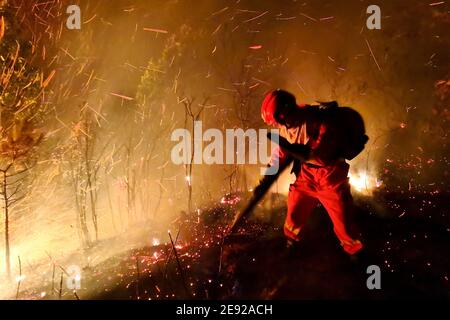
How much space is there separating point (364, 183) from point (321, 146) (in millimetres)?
4839

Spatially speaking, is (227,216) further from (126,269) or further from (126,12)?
(126,12)

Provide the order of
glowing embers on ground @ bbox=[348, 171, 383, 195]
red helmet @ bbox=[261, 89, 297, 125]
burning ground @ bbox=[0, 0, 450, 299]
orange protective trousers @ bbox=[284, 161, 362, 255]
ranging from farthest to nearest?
glowing embers on ground @ bbox=[348, 171, 383, 195] → burning ground @ bbox=[0, 0, 450, 299] → orange protective trousers @ bbox=[284, 161, 362, 255] → red helmet @ bbox=[261, 89, 297, 125]

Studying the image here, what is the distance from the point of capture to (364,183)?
25.2ft

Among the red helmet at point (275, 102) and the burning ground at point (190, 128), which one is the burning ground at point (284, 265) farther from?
the red helmet at point (275, 102)

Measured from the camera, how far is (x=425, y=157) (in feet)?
33.9

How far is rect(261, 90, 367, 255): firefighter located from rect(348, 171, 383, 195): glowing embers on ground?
3283 millimetres

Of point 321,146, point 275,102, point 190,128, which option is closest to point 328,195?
point 321,146

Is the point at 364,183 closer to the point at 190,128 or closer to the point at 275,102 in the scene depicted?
the point at 275,102

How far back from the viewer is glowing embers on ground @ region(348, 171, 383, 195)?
6.75 m

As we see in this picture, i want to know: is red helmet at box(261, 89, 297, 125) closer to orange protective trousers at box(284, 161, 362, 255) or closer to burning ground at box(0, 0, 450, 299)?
orange protective trousers at box(284, 161, 362, 255)

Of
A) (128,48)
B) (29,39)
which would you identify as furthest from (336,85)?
(29,39)

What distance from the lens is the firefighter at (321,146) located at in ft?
11.3

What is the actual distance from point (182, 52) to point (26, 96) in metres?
9.00

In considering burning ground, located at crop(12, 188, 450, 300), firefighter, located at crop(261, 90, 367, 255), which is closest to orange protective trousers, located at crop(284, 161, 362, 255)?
firefighter, located at crop(261, 90, 367, 255)
